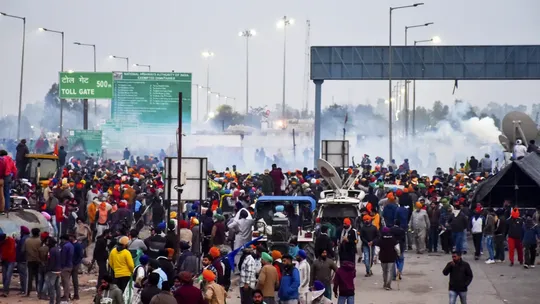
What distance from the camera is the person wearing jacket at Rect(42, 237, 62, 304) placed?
827 inches

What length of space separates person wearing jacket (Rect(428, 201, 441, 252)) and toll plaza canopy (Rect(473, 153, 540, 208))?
1055 millimetres

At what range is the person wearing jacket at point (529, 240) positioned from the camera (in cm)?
2647

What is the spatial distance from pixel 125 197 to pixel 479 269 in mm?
11305

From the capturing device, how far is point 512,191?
96.8 ft

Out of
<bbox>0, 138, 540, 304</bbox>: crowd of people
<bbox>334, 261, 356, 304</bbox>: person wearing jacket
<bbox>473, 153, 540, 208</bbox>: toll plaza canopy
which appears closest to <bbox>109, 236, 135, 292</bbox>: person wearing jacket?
<bbox>0, 138, 540, 304</bbox>: crowd of people

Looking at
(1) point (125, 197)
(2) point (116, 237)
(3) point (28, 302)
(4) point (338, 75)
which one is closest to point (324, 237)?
(2) point (116, 237)

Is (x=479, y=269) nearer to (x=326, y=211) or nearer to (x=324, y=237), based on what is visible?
(x=326, y=211)

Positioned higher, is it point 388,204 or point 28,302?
point 388,204

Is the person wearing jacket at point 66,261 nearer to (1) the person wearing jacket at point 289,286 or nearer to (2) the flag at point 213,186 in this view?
(1) the person wearing jacket at point 289,286

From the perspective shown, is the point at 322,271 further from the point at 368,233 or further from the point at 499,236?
the point at 499,236

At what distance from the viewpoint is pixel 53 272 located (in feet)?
69.1

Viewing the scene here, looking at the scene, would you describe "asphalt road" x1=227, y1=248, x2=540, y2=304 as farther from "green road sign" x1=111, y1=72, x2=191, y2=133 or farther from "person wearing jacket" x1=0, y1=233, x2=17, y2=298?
"green road sign" x1=111, y1=72, x2=191, y2=133

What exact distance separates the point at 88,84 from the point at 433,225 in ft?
118

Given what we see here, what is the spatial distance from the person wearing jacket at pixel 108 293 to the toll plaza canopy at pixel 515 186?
49.0 feet
